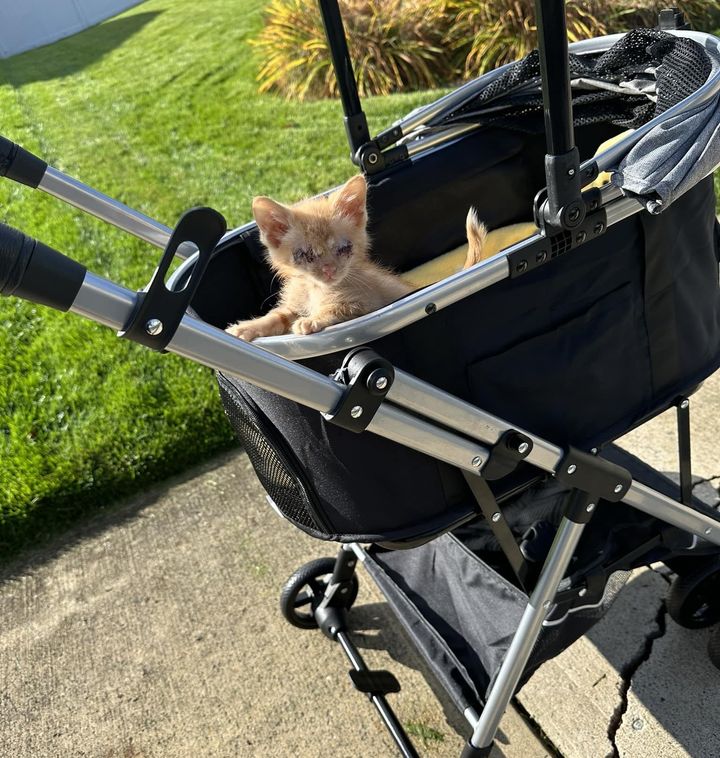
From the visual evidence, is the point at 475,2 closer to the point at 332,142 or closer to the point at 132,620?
the point at 332,142

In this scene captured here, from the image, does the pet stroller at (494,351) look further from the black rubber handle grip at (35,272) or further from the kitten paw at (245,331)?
the kitten paw at (245,331)

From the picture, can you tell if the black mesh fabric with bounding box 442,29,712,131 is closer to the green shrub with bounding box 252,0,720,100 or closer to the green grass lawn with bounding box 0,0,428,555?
the green grass lawn with bounding box 0,0,428,555

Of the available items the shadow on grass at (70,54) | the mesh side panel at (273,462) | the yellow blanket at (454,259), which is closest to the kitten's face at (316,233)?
the mesh side panel at (273,462)

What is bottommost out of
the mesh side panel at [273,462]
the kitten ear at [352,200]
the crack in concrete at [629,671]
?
the crack in concrete at [629,671]

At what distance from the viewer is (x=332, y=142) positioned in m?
6.65

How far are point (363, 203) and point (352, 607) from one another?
1.50 metres

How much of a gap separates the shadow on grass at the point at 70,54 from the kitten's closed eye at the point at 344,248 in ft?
17.9

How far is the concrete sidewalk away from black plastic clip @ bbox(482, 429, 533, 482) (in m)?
1.09

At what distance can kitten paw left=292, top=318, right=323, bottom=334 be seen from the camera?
160 cm

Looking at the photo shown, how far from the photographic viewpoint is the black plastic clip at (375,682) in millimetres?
2238

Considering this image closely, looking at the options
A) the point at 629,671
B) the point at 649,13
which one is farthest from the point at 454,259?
the point at 649,13

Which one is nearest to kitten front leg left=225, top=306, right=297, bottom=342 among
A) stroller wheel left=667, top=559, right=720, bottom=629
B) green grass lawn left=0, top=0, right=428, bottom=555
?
stroller wheel left=667, top=559, right=720, bottom=629

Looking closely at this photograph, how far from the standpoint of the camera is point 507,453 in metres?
1.54

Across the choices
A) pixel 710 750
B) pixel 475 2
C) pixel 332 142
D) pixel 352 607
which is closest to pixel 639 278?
pixel 710 750
